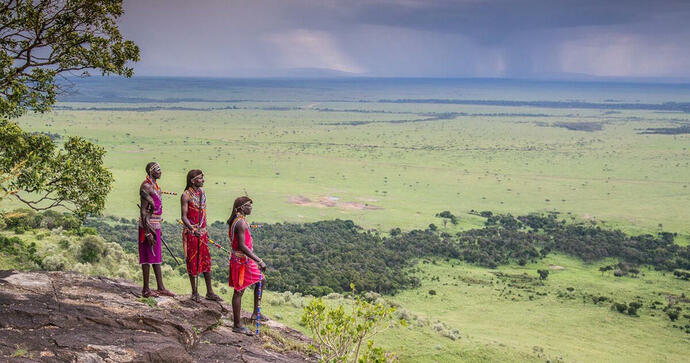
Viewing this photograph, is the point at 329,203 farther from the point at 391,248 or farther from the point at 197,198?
the point at 197,198

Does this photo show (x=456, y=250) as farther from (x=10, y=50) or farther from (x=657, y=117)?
(x=657, y=117)

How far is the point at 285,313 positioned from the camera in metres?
17.7

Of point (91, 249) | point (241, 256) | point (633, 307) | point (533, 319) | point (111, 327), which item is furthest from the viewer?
point (633, 307)

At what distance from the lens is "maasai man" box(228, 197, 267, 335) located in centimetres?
944

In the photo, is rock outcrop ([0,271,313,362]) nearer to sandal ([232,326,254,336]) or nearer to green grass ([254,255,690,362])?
sandal ([232,326,254,336])

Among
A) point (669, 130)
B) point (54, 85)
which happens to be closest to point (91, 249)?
point (54, 85)

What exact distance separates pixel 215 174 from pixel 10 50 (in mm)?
58252

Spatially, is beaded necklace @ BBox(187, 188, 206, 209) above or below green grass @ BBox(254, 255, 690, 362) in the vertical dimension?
above

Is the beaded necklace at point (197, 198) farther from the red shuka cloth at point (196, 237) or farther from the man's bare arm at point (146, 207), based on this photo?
the man's bare arm at point (146, 207)

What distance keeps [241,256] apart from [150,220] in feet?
5.62

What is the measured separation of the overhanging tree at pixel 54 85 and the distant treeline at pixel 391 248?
15264mm

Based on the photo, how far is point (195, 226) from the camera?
10.1 m

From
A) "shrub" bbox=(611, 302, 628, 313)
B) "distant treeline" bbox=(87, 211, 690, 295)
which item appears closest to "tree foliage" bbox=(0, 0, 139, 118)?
"distant treeline" bbox=(87, 211, 690, 295)

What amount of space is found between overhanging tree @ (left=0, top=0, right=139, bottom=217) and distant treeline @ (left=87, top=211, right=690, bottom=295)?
50.1 feet
